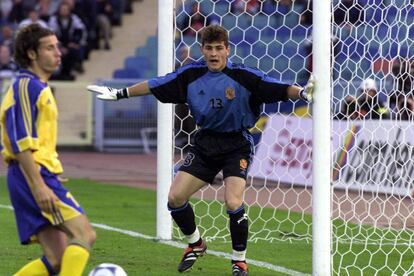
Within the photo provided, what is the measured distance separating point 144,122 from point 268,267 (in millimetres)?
14868

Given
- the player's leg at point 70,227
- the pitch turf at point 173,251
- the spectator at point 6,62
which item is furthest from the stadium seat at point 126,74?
the player's leg at point 70,227

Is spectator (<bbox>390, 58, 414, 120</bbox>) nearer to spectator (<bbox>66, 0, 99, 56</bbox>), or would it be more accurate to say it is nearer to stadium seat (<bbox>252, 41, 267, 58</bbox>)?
stadium seat (<bbox>252, 41, 267, 58</bbox>)

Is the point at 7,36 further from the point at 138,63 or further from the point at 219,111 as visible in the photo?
the point at 219,111

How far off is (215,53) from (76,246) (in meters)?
2.59

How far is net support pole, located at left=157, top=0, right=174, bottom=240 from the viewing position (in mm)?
10352

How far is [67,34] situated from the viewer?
25.1 meters

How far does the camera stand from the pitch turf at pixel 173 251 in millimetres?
8852

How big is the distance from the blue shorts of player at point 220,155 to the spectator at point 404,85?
2.44 m

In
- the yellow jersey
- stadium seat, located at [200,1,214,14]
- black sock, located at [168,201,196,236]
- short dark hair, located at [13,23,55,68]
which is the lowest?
black sock, located at [168,201,196,236]

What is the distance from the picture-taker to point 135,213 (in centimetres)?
1309

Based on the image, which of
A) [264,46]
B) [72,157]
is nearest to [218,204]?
[264,46]

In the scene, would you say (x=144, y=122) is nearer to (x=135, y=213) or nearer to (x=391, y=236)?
(x=135, y=213)

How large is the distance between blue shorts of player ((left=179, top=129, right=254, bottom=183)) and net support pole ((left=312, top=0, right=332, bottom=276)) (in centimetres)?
70

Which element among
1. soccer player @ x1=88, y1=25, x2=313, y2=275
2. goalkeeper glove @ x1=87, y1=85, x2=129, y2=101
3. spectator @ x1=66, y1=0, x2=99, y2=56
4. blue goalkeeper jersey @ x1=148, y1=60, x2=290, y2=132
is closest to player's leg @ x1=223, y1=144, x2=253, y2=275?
soccer player @ x1=88, y1=25, x2=313, y2=275
